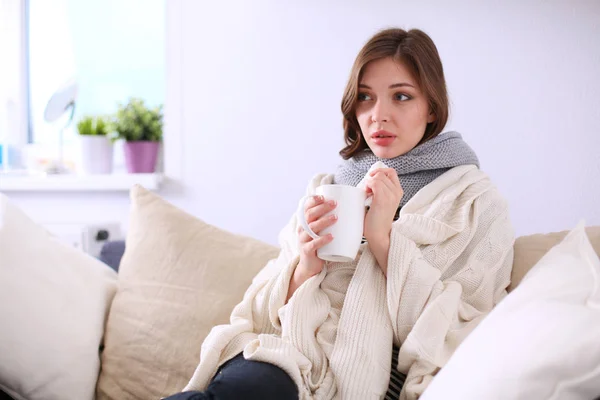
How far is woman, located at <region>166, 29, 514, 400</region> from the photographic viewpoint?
1.07 meters

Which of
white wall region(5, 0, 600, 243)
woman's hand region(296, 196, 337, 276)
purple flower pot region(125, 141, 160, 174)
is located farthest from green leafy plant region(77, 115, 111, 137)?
woman's hand region(296, 196, 337, 276)

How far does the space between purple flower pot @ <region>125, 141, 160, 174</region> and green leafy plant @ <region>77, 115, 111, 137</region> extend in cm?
11

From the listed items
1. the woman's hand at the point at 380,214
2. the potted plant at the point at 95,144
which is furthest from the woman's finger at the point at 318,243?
the potted plant at the point at 95,144

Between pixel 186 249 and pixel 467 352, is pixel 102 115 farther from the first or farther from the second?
pixel 467 352

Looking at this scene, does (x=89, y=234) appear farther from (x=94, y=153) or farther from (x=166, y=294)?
(x=166, y=294)

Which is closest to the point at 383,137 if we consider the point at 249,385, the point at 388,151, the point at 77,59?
the point at 388,151

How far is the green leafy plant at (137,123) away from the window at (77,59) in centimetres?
15

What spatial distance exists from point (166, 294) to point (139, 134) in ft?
3.22

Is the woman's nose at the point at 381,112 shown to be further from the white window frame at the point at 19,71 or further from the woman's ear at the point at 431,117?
the white window frame at the point at 19,71

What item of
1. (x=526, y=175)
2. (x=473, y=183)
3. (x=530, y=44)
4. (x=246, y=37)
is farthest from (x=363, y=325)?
(x=246, y=37)

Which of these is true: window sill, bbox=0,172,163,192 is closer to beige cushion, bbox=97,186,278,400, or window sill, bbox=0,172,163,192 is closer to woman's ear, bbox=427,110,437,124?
beige cushion, bbox=97,186,278,400

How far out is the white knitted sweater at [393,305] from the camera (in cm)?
108

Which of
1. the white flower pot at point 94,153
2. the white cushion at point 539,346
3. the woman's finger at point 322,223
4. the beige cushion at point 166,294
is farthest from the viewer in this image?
the white flower pot at point 94,153

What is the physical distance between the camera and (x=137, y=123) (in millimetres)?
2340
